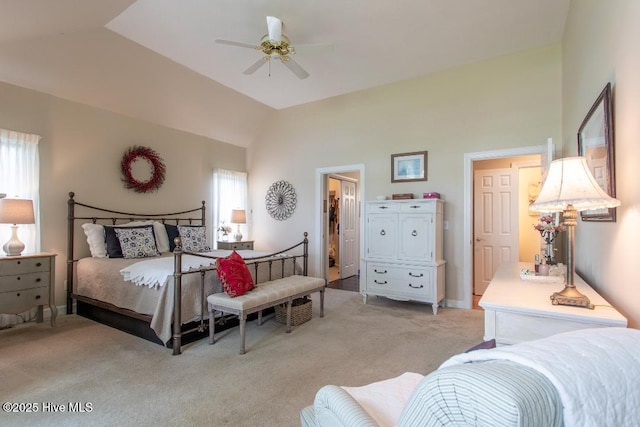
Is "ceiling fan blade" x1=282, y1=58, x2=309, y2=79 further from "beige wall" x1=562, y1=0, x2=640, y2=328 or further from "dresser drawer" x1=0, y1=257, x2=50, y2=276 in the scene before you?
"dresser drawer" x1=0, y1=257, x2=50, y2=276

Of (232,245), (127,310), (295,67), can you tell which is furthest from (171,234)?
(295,67)

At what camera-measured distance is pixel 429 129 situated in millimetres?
4676

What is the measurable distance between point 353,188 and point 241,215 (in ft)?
8.45

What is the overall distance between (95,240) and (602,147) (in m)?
5.00

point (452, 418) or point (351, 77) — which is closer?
point (452, 418)

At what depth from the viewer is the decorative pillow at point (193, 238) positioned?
461 cm

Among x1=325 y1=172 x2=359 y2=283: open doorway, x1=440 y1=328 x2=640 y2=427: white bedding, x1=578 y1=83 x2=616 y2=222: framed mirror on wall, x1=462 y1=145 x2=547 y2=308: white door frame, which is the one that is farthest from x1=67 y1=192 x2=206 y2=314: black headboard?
x1=578 y1=83 x2=616 y2=222: framed mirror on wall

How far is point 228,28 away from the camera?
3.59 meters

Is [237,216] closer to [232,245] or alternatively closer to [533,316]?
[232,245]

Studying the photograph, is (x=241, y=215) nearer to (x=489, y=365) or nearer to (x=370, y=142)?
(x=370, y=142)

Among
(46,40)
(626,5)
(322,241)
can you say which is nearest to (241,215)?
(322,241)

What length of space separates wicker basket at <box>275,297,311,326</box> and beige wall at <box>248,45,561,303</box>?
76.7 inches

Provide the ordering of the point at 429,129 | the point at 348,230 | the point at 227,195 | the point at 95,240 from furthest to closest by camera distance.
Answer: the point at 348,230 < the point at 227,195 < the point at 429,129 < the point at 95,240

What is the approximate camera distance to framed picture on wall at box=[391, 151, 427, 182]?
4.71 metres
